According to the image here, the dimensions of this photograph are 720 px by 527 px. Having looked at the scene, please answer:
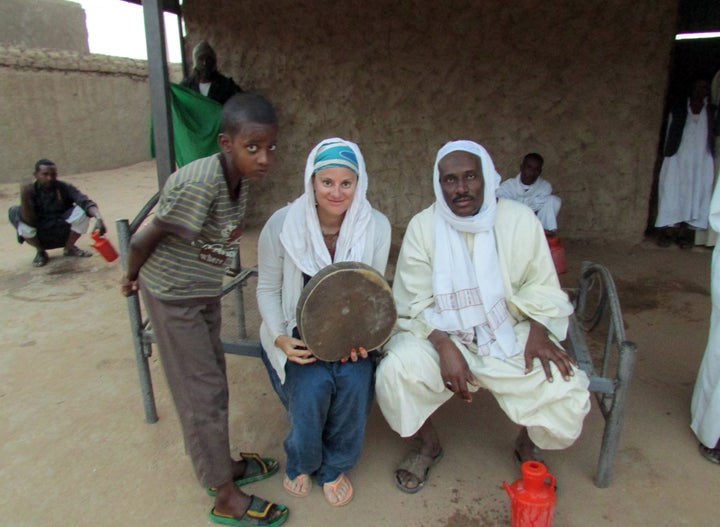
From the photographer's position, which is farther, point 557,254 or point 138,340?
point 557,254

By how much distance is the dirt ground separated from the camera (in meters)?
2.04

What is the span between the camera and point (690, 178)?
494 centimetres

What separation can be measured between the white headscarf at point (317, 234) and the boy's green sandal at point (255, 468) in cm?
82

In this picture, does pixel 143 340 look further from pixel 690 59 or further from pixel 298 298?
pixel 690 59

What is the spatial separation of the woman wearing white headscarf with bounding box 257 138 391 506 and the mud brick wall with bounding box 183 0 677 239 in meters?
3.33

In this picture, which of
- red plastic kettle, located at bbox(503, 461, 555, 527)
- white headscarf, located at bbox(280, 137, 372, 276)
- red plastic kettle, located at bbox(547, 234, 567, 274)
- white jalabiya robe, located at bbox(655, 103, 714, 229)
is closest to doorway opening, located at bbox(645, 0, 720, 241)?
white jalabiya robe, located at bbox(655, 103, 714, 229)

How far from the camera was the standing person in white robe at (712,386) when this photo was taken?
2238mm

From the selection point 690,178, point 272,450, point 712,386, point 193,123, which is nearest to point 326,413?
point 272,450

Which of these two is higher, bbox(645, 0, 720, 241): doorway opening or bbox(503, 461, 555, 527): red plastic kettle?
bbox(645, 0, 720, 241): doorway opening

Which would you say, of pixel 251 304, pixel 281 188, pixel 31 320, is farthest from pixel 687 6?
pixel 31 320

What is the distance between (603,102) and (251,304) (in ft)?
11.6

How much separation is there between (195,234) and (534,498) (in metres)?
1.38

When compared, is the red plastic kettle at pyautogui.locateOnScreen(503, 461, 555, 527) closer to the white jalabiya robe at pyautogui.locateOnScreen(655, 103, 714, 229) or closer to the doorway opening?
the white jalabiya robe at pyautogui.locateOnScreen(655, 103, 714, 229)

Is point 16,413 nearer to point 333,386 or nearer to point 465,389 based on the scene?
point 333,386
